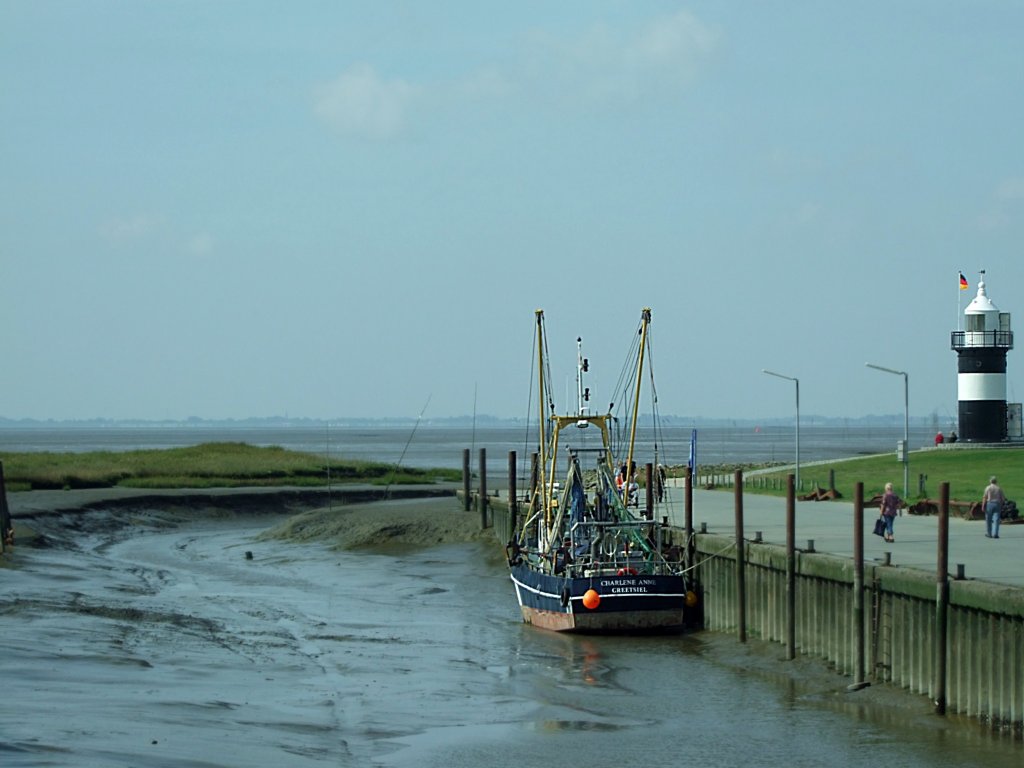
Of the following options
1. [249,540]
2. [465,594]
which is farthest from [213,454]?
[465,594]

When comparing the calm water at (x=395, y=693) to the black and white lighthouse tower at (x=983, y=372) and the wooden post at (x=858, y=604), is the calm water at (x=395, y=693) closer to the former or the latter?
the wooden post at (x=858, y=604)

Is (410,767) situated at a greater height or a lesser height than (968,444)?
lesser

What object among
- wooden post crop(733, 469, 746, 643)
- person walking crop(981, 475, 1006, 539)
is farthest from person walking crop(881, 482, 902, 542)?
wooden post crop(733, 469, 746, 643)

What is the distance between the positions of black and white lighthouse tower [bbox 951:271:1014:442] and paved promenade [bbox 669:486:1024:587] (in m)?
24.1

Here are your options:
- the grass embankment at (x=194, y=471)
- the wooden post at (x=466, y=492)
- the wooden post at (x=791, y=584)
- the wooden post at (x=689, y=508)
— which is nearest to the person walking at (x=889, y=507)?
the wooden post at (x=689, y=508)

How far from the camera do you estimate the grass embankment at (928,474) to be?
5103 centimetres

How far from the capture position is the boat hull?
32.6 meters

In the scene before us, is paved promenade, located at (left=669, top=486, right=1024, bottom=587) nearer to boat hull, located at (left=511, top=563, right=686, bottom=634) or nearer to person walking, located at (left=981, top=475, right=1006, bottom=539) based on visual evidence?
person walking, located at (left=981, top=475, right=1006, bottom=539)

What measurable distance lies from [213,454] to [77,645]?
7427cm

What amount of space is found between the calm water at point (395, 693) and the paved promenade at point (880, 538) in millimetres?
3100

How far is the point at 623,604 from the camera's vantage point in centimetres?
3262

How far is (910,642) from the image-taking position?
24359mm

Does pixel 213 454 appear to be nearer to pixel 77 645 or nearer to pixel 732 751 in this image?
pixel 77 645

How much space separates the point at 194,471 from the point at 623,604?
5629 centimetres
